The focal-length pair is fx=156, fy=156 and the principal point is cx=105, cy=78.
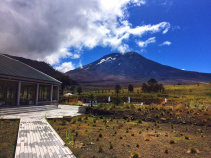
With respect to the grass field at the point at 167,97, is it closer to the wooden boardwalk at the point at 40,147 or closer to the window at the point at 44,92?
the window at the point at 44,92

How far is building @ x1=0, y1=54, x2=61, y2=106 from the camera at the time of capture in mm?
14203

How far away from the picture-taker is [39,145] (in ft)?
18.7

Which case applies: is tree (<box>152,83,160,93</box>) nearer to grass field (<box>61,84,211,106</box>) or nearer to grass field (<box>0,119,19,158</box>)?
grass field (<box>61,84,211,106</box>)

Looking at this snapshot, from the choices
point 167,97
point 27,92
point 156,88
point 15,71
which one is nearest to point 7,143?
point 15,71

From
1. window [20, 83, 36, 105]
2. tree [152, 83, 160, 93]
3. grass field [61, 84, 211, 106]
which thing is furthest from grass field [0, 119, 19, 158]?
tree [152, 83, 160, 93]

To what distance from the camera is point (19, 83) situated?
14727mm

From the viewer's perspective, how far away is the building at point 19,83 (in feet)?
46.6

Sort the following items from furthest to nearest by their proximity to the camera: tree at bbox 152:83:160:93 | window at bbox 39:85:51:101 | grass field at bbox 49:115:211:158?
tree at bbox 152:83:160:93, window at bbox 39:85:51:101, grass field at bbox 49:115:211:158

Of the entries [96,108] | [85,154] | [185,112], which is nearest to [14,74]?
[96,108]

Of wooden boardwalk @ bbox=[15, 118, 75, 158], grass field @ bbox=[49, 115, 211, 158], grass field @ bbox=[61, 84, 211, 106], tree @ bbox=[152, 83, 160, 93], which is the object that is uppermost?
tree @ bbox=[152, 83, 160, 93]

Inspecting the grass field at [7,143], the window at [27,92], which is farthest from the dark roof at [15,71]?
the grass field at [7,143]

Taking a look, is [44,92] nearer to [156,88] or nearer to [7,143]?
[7,143]

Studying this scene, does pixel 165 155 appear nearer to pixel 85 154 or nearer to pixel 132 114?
pixel 85 154

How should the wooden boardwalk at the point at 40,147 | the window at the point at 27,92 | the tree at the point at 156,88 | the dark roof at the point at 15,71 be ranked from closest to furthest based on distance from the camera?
the wooden boardwalk at the point at 40,147
the dark roof at the point at 15,71
the window at the point at 27,92
the tree at the point at 156,88
